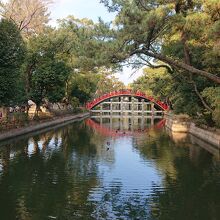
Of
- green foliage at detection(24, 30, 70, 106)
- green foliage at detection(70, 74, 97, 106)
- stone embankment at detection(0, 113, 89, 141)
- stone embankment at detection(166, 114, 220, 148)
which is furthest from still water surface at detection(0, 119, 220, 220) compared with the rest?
green foliage at detection(70, 74, 97, 106)

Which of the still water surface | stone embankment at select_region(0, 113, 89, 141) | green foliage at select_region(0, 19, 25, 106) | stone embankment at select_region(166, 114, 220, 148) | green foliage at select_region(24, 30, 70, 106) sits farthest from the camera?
green foliage at select_region(24, 30, 70, 106)

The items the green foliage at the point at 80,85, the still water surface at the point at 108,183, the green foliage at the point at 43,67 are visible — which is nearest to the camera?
the still water surface at the point at 108,183

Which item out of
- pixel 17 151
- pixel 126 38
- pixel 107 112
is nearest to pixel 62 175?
pixel 126 38

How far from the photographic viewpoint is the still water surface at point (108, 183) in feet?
47.3

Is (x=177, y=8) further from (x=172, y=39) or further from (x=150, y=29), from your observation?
(x=150, y=29)

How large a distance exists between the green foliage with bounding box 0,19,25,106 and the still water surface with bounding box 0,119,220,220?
4.14 m

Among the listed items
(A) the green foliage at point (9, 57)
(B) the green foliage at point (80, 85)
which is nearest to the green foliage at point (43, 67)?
(A) the green foliage at point (9, 57)

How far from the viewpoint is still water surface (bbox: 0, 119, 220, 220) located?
14.4 metres

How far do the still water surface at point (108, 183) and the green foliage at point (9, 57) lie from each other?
4.14m

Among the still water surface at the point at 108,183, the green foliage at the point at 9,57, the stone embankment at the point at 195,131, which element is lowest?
the still water surface at the point at 108,183

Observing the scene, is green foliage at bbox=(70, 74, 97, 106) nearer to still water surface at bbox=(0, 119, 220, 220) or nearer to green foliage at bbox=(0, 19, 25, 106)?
green foliage at bbox=(0, 19, 25, 106)

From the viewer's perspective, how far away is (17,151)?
2888 cm

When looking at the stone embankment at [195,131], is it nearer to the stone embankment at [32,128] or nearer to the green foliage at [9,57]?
the stone embankment at [32,128]

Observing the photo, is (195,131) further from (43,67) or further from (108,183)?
(108,183)
